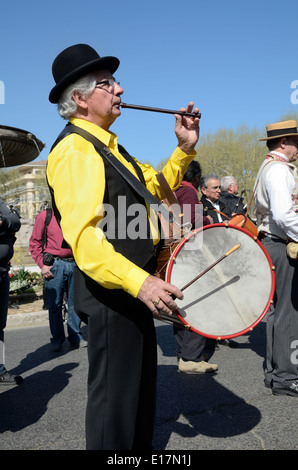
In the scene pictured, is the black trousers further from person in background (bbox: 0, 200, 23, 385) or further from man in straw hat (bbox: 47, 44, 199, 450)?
person in background (bbox: 0, 200, 23, 385)

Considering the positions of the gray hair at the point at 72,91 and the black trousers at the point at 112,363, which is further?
the gray hair at the point at 72,91

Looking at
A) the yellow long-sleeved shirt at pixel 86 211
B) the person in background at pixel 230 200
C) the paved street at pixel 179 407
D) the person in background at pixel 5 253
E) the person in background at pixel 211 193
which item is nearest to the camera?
the yellow long-sleeved shirt at pixel 86 211

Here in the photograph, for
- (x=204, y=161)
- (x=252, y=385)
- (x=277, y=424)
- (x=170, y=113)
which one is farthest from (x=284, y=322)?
(x=204, y=161)

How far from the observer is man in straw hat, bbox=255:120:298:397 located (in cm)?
355

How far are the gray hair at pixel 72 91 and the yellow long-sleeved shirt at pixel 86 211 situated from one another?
0.22 meters

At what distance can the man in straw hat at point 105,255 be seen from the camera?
1.77m

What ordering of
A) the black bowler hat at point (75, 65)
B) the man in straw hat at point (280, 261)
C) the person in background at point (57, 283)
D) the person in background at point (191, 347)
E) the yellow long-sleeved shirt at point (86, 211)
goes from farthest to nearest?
the person in background at point (57, 283) < the person in background at point (191, 347) < the man in straw hat at point (280, 261) < the black bowler hat at point (75, 65) < the yellow long-sleeved shirt at point (86, 211)

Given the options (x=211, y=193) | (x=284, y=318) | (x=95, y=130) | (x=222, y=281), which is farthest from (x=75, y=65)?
(x=211, y=193)

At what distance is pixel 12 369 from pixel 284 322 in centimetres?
292

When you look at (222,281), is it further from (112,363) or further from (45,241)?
(45,241)

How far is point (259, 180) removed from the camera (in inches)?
147

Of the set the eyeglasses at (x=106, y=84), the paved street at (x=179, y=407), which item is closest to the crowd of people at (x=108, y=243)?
the eyeglasses at (x=106, y=84)

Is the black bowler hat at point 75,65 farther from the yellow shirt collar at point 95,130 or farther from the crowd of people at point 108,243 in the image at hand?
the yellow shirt collar at point 95,130
